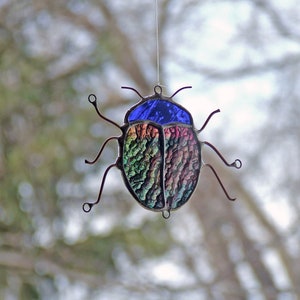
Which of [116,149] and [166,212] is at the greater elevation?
[116,149]

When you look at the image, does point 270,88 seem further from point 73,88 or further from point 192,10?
point 73,88

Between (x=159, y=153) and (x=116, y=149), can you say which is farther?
(x=116, y=149)

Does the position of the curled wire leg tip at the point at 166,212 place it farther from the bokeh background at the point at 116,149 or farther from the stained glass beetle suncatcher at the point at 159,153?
the bokeh background at the point at 116,149

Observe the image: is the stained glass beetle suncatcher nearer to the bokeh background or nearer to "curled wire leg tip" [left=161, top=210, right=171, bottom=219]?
"curled wire leg tip" [left=161, top=210, right=171, bottom=219]

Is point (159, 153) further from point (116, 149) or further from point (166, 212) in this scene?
point (116, 149)

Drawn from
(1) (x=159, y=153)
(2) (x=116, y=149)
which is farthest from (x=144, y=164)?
(2) (x=116, y=149)

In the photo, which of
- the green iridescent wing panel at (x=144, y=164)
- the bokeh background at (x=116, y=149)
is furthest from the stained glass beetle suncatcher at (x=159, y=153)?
the bokeh background at (x=116, y=149)
